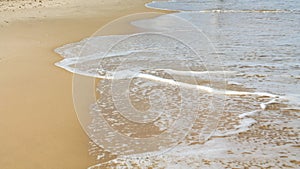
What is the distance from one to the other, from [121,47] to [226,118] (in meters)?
3.76

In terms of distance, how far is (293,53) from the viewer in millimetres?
6078

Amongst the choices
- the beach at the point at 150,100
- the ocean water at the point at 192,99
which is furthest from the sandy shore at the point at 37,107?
the ocean water at the point at 192,99

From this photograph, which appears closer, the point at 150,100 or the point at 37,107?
the point at 37,107

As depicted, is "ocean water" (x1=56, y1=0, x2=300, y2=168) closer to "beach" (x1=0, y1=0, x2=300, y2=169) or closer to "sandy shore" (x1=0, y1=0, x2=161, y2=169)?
"beach" (x1=0, y1=0, x2=300, y2=169)

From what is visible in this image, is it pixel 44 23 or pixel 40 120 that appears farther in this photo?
pixel 44 23

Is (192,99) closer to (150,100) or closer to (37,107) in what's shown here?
(150,100)

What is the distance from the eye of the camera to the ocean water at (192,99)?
2.95m

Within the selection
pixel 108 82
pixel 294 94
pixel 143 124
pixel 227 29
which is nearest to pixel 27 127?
pixel 143 124

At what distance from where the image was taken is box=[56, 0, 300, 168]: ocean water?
295 centimetres

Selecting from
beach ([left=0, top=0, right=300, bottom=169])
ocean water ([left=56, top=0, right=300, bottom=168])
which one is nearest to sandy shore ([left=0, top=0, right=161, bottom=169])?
beach ([left=0, top=0, right=300, bottom=169])

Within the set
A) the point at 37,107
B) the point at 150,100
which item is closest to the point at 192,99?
the point at 150,100

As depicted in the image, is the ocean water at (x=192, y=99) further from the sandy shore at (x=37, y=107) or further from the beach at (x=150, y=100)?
the sandy shore at (x=37, y=107)

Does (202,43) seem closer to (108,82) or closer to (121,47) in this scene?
(121,47)

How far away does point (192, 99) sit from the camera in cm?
412
